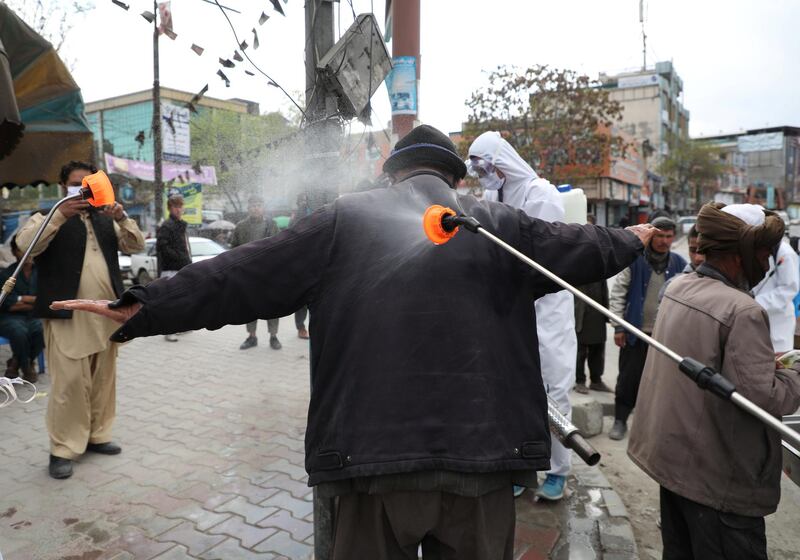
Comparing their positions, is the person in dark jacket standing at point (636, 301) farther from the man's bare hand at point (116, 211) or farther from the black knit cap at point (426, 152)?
the man's bare hand at point (116, 211)

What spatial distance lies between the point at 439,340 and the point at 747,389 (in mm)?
1174

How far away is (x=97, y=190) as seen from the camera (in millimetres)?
2561

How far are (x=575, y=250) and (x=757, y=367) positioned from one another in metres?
0.80

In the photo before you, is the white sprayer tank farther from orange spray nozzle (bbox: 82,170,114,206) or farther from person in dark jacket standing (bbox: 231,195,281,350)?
person in dark jacket standing (bbox: 231,195,281,350)

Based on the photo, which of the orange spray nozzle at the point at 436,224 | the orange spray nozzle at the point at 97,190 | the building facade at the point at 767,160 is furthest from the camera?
the building facade at the point at 767,160

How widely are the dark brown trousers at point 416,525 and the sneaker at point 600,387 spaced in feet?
16.4

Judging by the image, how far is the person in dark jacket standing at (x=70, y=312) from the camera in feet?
13.2

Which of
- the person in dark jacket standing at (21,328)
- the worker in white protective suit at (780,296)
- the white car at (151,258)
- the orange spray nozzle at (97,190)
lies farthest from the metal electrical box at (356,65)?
the white car at (151,258)

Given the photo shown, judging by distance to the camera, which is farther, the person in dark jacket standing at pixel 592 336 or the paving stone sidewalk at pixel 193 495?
the person in dark jacket standing at pixel 592 336

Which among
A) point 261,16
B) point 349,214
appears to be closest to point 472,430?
point 349,214

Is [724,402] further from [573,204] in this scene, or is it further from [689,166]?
[689,166]

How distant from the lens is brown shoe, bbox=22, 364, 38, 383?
6430 mm

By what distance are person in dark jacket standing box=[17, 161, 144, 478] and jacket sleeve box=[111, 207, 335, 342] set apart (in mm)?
2450

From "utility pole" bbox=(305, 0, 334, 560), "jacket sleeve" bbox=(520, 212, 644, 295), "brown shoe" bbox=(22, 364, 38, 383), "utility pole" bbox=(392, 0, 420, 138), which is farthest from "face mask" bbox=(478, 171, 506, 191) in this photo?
"brown shoe" bbox=(22, 364, 38, 383)
